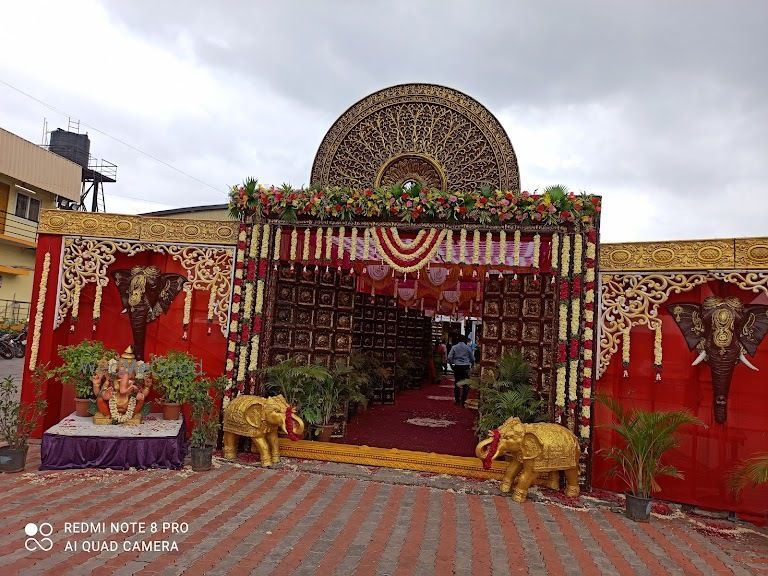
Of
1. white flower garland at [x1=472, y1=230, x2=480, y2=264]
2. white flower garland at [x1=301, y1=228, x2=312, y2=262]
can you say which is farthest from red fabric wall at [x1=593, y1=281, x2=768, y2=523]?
white flower garland at [x1=301, y1=228, x2=312, y2=262]

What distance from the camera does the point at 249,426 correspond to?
6.27 meters

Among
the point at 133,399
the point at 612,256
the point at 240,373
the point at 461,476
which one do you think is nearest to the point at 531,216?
the point at 612,256

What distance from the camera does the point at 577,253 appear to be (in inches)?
238

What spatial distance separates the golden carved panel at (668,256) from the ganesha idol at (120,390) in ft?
19.7

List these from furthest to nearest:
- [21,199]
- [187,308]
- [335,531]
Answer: [21,199], [187,308], [335,531]

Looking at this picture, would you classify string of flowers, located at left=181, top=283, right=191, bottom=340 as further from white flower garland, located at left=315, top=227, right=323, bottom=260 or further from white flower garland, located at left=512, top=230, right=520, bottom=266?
white flower garland, located at left=512, top=230, right=520, bottom=266

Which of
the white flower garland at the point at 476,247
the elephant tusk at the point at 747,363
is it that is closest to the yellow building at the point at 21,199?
the white flower garland at the point at 476,247

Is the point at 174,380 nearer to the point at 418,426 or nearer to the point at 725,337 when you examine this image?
the point at 418,426

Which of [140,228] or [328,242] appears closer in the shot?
[328,242]

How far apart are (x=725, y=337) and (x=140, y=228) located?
24.8 feet

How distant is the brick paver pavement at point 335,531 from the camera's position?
12.1ft

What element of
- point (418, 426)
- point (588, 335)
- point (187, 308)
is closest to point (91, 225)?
point (187, 308)

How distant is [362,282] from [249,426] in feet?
12.8

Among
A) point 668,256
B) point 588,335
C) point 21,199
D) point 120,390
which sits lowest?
point 120,390
